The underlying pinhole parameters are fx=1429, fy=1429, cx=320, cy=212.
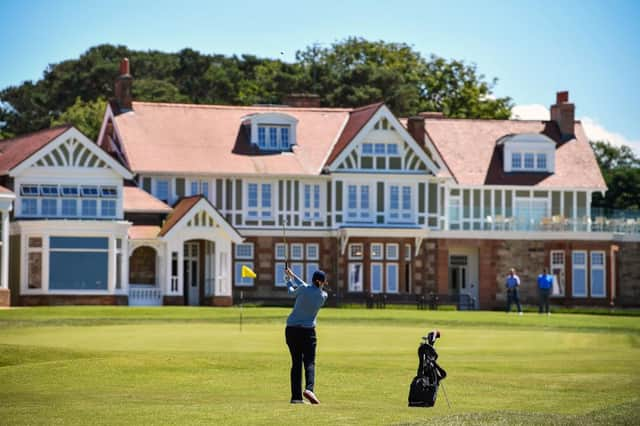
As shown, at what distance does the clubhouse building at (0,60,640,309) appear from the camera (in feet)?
176

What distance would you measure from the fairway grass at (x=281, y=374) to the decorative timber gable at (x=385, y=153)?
21459 mm

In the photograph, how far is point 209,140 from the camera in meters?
60.9

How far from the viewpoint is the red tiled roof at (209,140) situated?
58.8 meters

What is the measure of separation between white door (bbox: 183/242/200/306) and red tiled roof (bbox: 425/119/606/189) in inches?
532

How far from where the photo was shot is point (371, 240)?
2375 inches

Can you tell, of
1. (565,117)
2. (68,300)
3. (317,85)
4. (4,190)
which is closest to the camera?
(4,190)

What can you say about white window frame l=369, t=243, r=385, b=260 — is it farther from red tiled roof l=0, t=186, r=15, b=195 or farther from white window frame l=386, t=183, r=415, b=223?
red tiled roof l=0, t=186, r=15, b=195

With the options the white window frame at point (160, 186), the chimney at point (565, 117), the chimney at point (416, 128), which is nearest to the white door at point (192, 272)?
the white window frame at point (160, 186)

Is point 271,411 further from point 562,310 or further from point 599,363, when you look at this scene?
point 562,310

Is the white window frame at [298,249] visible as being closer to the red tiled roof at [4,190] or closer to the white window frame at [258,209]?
the white window frame at [258,209]

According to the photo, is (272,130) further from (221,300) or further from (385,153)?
(221,300)

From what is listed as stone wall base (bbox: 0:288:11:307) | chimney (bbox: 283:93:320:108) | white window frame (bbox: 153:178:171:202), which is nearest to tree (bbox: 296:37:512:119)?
chimney (bbox: 283:93:320:108)

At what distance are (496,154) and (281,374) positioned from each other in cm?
4290

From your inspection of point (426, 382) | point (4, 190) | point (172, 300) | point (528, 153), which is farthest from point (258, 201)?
point (426, 382)
